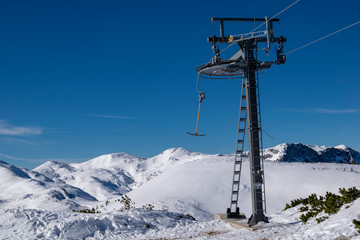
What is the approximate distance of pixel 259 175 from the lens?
1573 cm

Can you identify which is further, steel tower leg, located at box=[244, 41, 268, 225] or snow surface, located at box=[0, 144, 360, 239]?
steel tower leg, located at box=[244, 41, 268, 225]

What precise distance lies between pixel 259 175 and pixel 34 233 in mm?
10134

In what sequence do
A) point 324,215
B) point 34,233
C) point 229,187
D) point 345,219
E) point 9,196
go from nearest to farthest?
point 345,219 < point 324,215 < point 34,233 < point 229,187 < point 9,196

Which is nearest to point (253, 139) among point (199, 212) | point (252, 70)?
point (252, 70)

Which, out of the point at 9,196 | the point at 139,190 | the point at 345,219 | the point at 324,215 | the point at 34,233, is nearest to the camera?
the point at 345,219

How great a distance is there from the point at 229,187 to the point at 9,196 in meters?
114

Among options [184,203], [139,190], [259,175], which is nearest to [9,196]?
[139,190]

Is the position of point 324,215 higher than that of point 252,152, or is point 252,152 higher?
point 252,152

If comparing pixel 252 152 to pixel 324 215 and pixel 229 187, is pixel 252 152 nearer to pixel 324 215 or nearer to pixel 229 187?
pixel 324 215

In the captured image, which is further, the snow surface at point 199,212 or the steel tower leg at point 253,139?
the steel tower leg at point 253,139

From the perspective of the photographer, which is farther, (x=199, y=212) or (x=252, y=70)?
(x=199, y=212)

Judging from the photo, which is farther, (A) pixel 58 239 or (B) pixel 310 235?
(A) pixel 58 239

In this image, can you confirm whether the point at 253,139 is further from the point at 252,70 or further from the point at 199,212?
the point at 199,212

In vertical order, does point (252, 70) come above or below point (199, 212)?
above
